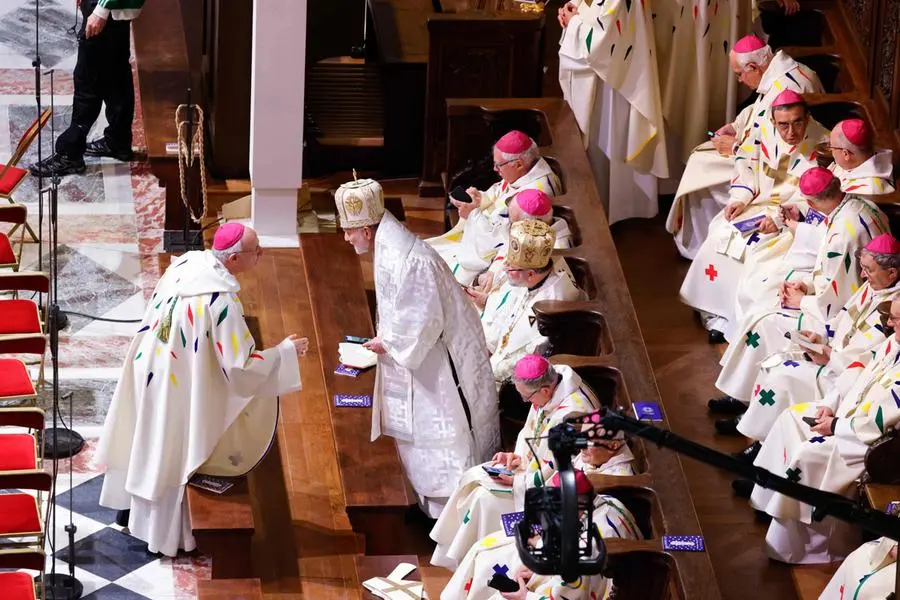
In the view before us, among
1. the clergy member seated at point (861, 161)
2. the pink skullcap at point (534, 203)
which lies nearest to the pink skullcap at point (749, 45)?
the clergy member seated at point (861, 161)

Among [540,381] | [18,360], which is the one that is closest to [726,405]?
[540,381]

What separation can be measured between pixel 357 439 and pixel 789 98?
266 centimetres

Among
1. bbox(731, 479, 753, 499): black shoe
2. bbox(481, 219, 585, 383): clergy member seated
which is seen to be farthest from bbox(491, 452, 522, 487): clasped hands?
bbox(731, 479, 753, 499): black shoe

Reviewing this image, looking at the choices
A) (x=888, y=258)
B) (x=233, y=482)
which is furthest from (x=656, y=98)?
(x=233, y=482)

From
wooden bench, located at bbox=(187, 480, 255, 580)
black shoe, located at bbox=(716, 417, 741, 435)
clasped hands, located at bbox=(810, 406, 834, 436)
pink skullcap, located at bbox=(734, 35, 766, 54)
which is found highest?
pink skullcap, located at bbox=(734, 35, 766, 54)

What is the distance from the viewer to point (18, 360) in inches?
348

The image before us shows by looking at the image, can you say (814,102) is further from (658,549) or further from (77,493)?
(77,493)

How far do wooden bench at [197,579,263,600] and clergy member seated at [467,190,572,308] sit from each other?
2023 millimetres

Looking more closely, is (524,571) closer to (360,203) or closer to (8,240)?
(360,203)

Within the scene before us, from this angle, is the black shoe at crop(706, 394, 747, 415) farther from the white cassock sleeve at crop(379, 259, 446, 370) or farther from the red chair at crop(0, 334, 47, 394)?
the red chair at crop(0, 334, 47, 394)

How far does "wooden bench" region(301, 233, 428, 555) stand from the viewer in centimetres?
826

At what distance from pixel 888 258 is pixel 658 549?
1.76 meters

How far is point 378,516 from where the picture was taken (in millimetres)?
8250

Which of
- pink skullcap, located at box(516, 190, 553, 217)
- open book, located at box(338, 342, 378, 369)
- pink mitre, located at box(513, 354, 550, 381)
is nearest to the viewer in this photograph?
pink mitre, located at box(513, 354, 550, 381)
